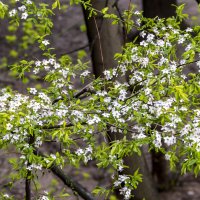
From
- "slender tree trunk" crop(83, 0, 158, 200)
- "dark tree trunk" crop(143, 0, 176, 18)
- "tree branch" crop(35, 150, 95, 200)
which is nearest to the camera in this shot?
"tree branch" crop(35, 150, 95, 200)

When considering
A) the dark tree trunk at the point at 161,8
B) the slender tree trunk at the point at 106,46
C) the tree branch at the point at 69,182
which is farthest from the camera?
the dark tree trunk at the point at 161,8

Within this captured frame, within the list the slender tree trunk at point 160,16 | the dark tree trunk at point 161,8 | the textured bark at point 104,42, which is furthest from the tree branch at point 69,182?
the dark tree trunk at point 161,8

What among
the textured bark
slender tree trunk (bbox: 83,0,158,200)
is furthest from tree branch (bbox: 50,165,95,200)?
the textured bark

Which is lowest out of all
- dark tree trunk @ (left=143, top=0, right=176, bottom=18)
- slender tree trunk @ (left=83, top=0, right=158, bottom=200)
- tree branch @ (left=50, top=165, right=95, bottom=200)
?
tree branch @ (left=50, top=165, right=95, bottom=200)

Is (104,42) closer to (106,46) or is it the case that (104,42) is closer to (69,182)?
(106,46)

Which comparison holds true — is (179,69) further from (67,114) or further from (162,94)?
(67,114)

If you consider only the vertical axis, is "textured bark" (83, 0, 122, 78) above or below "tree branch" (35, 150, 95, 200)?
above

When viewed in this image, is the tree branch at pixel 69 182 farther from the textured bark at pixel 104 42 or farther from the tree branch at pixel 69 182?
the textured bark at pixel 104 42

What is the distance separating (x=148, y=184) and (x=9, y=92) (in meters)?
3.25

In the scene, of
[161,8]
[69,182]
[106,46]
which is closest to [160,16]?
[161,8]

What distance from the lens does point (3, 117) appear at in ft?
10.3

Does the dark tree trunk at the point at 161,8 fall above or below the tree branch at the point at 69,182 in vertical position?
above

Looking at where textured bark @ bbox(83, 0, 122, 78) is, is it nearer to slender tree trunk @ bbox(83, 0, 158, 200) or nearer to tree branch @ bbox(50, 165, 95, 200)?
slender tree trunk @ bbox(83, 0, 158, 200)

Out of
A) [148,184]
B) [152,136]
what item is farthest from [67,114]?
[148,184]
